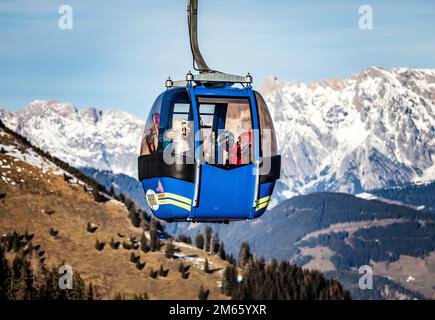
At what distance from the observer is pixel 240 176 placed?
105 feet

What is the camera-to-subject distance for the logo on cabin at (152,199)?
33.5 metres

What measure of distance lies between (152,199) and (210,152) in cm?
311

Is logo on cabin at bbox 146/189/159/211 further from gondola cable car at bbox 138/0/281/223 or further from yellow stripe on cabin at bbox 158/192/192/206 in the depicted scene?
yellow stripe on cabin at bbox 158/192/192/206

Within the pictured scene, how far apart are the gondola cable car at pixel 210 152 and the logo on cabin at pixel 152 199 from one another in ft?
0.16

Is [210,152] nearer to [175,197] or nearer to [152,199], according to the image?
[175,197]

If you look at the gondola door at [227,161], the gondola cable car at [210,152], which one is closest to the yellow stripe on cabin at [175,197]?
the gondola cable car at [210,152]

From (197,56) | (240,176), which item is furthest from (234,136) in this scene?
(197,56)

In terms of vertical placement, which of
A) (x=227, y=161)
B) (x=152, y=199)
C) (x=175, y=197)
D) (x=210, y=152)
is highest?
(x=210, y=152)

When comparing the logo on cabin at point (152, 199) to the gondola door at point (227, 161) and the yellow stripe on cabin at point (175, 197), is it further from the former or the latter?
the gondola door at point (227, 161)

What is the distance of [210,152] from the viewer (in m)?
31.8

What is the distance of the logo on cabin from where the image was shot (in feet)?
110

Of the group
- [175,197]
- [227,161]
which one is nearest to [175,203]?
[175,197]

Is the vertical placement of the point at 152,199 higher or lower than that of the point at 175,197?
lower
